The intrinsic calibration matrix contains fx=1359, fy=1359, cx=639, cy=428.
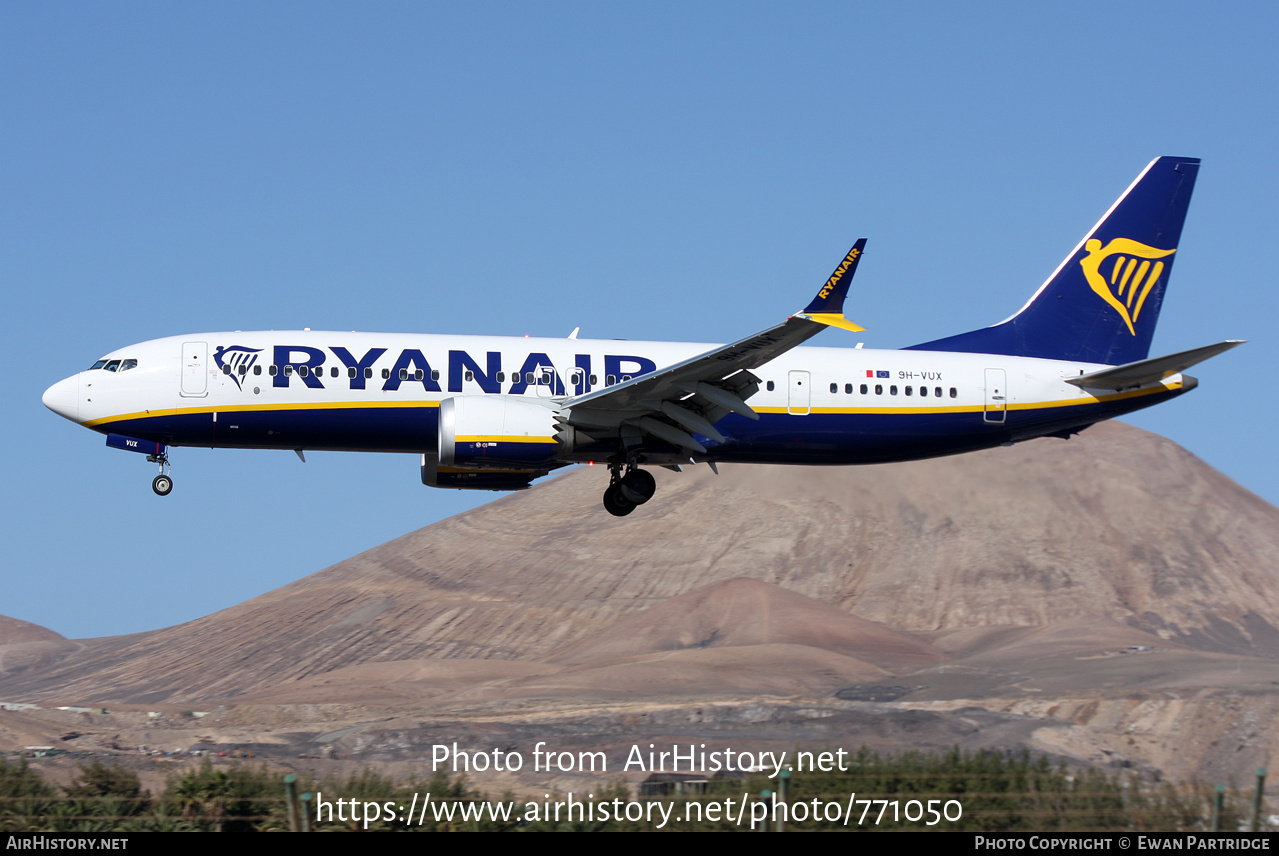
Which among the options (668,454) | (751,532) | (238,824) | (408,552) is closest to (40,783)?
(238,824)

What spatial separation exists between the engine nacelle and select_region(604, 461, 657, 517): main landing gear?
8.71ft

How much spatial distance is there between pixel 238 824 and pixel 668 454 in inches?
545

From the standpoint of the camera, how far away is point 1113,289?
120 feet

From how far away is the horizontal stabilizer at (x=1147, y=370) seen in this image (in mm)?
28953

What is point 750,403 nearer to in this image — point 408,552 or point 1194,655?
point 1194,655

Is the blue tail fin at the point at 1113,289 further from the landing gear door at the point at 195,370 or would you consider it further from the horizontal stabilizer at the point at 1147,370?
the landing gear door at the point at 195,370

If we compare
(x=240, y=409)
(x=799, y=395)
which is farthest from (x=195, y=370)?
(x=799, y=395)

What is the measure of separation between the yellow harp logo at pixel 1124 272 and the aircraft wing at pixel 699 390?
38.5ft

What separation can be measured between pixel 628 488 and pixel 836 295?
7.93 meters

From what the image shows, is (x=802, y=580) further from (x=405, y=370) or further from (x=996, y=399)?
(x=405, y=370)

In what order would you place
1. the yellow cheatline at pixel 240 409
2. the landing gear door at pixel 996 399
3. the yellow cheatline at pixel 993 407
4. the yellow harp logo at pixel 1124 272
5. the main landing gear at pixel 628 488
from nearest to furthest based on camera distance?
1. the yellow cheatline at pixel 240 409
2. the main landing gear at pixel 628 488
3. the yellow cheatline at pixel 993 407
4. the landing gear door at pixel 996 399
5. the yellow harp logo at pixel 1124 272

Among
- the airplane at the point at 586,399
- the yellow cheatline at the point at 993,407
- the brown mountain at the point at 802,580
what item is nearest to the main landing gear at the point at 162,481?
the airplane at the point at 586,399

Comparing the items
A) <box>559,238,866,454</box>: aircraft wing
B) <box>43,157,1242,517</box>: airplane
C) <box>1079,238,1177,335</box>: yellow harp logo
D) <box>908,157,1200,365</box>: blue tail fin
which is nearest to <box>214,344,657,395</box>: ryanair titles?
<box>43,157,1242,517</box>: airplane

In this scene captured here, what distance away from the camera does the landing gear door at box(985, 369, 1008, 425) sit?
109ft
